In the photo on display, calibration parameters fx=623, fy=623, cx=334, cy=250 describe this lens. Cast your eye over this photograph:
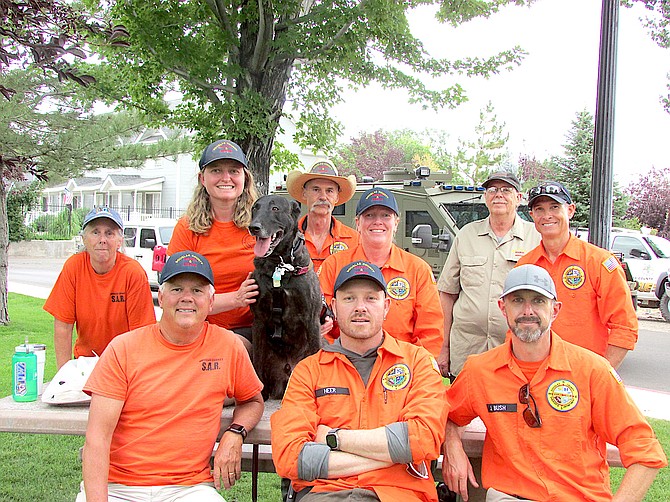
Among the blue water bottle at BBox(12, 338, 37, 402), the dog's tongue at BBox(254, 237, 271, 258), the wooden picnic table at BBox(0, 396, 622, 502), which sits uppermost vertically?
the dog's tongue at BBox(254, 237, 271, 258)

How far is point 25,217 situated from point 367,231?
90.0 feet

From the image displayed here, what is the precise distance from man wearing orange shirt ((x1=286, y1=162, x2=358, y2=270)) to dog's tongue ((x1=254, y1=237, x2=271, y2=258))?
1.14 metres

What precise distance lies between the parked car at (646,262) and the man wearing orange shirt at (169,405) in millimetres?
12425

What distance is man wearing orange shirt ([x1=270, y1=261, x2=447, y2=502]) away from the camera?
7.82ft

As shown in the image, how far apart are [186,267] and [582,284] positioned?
1926mm

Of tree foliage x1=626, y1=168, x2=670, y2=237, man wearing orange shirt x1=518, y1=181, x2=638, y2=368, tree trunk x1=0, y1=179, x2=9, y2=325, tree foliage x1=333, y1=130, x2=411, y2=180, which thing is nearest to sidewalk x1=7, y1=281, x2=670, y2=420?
man wearing orange shirt x1=518, y1=181, x2=638, y2=368

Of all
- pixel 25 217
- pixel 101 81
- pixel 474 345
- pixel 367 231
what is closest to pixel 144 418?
pixel 367 231

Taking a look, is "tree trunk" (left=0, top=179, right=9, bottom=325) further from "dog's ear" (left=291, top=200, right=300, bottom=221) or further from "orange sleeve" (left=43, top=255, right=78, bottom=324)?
"dog's ear" (left=291, top=200, right=300, bottom=221)

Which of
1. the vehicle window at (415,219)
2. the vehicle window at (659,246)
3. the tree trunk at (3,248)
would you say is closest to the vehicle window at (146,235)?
the tree trunk at (3,248)

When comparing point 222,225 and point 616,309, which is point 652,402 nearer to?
point 616,309

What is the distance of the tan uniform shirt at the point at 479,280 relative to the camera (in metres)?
3.67

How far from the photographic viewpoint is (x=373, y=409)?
2.52m

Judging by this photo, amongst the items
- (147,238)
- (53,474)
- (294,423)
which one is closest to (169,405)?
(294,423)

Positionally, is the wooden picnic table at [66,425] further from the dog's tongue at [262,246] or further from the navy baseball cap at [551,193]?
the navy baseball cap at [551,193]
